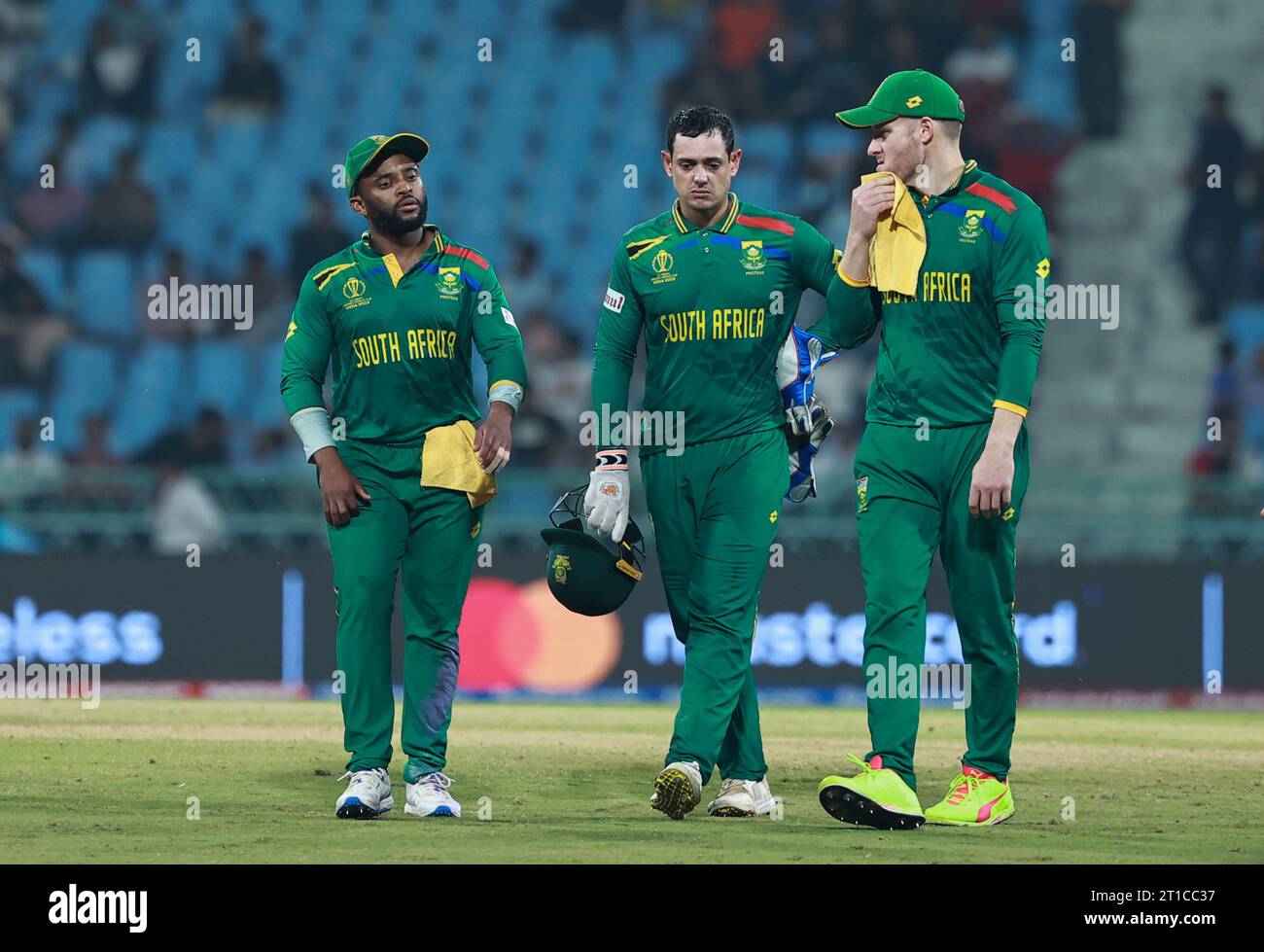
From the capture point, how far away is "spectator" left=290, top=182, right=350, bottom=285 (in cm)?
1730

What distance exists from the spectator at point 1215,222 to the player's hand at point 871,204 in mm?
11104

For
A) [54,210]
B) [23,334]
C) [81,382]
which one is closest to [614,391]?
[81,382]

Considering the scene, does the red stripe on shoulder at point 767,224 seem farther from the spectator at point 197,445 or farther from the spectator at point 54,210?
the spectator at point 54,210

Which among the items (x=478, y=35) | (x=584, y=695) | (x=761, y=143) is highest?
(x=478, y=35)

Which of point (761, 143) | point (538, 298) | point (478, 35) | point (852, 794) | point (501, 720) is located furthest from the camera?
point (478, 35)

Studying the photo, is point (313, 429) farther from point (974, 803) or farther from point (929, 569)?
point (974, 803)

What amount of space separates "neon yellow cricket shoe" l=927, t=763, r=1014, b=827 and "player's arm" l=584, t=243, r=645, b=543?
4.93 ft

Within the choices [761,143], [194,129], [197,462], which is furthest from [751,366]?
[194,129]

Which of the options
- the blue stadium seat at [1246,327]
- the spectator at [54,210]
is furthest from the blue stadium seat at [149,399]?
the blue stadium seat at [1246,327]

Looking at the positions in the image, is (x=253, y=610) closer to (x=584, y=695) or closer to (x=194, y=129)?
(x=584, y=695)

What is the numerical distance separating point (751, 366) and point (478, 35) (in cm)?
1369

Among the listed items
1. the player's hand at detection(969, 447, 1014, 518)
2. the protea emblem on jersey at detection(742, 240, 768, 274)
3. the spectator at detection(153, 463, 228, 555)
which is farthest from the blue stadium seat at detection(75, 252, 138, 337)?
the player's hand at detection(969, 447, 1014, 518)

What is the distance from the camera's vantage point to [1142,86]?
63.0 feet

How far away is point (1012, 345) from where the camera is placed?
7.19 meters
